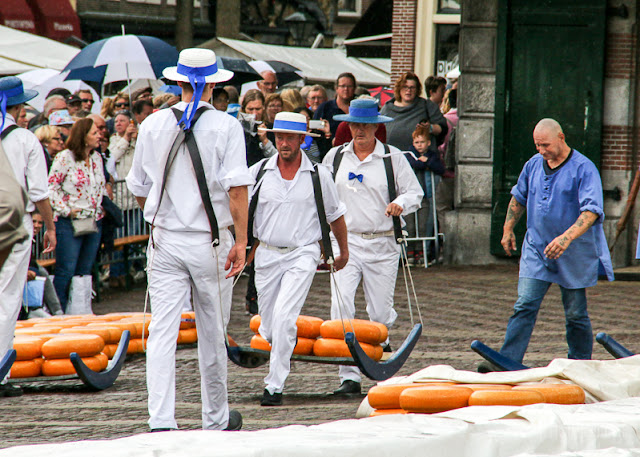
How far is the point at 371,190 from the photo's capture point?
8773mm

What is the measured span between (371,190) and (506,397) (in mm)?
3393

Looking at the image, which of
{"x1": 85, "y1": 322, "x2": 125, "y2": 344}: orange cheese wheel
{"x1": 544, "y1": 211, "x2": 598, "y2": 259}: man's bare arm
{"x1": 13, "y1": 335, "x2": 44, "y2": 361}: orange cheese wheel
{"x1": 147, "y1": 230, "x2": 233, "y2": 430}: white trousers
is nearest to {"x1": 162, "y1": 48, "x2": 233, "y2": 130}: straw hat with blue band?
{"x1": 147, "y1": 230, "x2": 233, "y2": 430}: white trousers

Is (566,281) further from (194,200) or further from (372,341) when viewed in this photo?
(194,200)

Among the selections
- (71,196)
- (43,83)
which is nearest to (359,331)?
(71,196)

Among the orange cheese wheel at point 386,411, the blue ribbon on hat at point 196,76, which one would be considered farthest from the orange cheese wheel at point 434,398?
the blue ribbon on hat at point 196,76

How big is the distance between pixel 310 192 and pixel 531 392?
2742 millimetres

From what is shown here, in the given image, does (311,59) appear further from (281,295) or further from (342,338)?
(281,295)

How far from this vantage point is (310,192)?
7941 mm

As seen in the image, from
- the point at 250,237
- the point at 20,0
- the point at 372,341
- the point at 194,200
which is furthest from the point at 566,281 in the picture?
the point at 20,0

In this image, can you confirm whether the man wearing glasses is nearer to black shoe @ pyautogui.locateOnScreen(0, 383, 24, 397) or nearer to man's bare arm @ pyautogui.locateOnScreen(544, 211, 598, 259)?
black shoe @ pyautogui.locateOnScreen(0, 383, 24, 397)

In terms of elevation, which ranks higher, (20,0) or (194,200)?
(20,0)

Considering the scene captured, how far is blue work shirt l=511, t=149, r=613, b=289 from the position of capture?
805cm

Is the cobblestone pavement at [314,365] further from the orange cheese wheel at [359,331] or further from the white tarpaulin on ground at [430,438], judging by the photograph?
the white tarpaulin on ground at [430,438]

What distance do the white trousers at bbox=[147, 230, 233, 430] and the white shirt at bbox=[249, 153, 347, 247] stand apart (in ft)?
3.96
